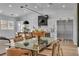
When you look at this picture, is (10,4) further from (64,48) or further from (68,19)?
(64,48)

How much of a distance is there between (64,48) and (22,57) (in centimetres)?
66

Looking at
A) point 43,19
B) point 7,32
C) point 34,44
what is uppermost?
point 43,19

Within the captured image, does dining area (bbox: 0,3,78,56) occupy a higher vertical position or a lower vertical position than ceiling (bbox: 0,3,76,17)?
lower

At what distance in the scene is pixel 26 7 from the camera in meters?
1.49

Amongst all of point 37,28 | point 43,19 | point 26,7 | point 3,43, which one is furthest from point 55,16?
point 3,43

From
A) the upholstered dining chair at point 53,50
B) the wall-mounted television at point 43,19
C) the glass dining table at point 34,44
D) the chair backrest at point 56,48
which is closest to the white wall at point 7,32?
the glass dining table at point 34,44

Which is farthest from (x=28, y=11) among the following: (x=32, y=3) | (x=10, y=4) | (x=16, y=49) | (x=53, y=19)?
(x=16, y=49)

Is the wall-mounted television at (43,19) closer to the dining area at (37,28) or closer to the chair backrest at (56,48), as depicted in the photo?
the dining area at (37,28)

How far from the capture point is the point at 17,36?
1.46 metres

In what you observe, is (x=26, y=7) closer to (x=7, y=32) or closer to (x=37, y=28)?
(x=37, y=28)

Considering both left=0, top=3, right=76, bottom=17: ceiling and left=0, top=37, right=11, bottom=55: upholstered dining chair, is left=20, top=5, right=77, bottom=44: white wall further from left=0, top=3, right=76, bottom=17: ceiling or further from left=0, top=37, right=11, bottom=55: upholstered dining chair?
left=0, top=37, right=11, bottom=55: upholstered dining chair

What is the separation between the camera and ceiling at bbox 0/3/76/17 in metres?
1.46

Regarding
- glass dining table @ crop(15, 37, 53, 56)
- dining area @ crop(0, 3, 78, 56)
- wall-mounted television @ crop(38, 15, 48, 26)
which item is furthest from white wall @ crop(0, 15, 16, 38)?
wall-mounted television @ crop(38, 15, 48, 26)

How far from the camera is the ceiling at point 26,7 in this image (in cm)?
146
